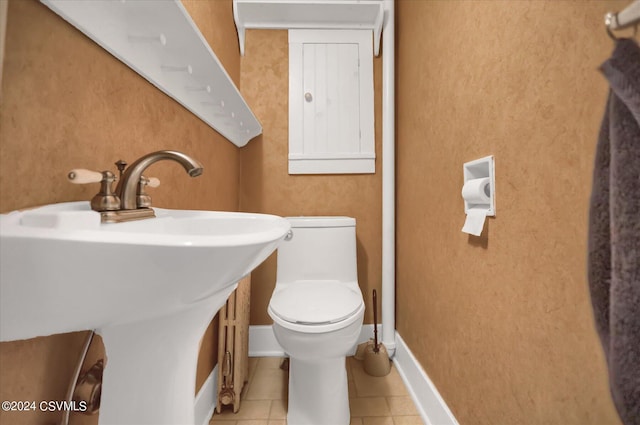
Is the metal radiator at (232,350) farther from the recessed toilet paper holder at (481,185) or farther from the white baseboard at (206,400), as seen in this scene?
the recessed toilet paper holder at (481,185)

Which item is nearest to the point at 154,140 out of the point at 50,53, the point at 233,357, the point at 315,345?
the point at 50,53

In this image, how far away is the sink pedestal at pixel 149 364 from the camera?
16.4 inches

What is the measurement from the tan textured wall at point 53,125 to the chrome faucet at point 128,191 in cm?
10

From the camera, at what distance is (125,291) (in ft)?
1.05

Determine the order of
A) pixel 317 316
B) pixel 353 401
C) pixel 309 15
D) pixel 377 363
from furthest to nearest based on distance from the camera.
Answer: pixel 309 15 → pixel 377 363 → pixel 353 401 → pixel 317 316

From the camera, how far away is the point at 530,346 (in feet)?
2.08

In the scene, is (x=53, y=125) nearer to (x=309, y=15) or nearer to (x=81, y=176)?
(x=81, y=176)

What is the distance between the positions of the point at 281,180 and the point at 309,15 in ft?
3.17

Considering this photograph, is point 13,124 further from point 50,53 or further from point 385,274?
point 385,274

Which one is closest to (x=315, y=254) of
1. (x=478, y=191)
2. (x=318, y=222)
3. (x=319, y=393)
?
(x=318, y=222)

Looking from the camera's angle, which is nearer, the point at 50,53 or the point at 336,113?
the point at 50,53

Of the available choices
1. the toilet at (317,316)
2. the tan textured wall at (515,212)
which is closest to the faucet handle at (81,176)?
the toilet at (317,316)

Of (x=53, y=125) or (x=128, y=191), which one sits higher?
(x=53, y=125)

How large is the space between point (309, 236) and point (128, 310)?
111 centimetres
